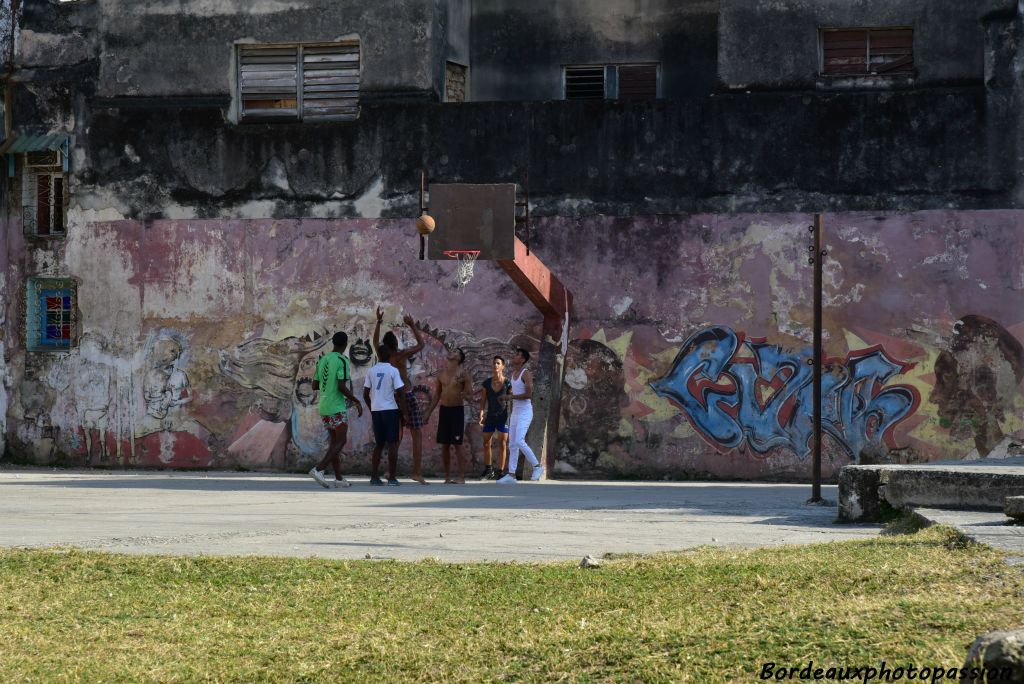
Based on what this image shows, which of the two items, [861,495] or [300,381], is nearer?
[861,495]

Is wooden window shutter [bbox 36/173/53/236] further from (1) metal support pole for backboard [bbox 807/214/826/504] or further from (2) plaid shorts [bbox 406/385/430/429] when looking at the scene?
(1) metal support pole for backboard [bbox 807/214/826/504]

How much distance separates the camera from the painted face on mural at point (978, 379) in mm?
19016

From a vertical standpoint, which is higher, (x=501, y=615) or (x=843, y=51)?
(x=843, y=51)

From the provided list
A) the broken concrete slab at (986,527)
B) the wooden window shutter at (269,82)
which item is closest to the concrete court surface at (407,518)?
the broken concrete slab at (986,527)

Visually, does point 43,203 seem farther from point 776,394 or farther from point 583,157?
point 776,394

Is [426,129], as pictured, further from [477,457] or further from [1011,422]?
[1011,422]

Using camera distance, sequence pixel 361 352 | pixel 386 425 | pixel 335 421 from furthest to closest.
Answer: pixel 361 352 → pixel 386 425 → pixel 335 421

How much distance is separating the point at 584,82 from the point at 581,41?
1.90 ft

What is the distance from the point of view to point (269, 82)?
2117cm

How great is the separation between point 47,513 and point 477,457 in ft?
28.3

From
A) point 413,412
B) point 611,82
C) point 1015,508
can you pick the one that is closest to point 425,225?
point 413,412

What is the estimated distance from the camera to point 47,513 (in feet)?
39.2

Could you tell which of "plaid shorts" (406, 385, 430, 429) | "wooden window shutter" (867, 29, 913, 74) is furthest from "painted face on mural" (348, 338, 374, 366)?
"wooden window shutter" (867, 29, 913, 74)

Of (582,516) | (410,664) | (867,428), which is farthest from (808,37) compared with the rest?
(410,664)
